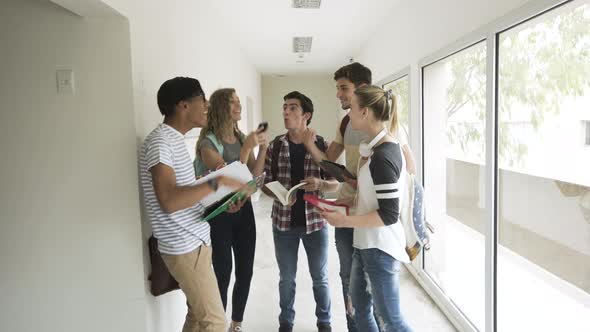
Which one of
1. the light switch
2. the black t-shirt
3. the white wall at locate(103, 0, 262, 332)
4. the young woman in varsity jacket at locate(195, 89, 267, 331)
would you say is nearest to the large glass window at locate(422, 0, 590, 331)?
the black t-shirt

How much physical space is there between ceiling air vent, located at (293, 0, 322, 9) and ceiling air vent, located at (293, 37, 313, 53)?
60.5 inches

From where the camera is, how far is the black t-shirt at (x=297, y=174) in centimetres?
225

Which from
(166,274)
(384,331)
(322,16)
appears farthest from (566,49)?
(322,16)

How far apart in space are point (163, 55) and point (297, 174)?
42.1 inches

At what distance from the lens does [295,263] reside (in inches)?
94.1

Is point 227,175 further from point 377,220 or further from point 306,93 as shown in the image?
point 306,93

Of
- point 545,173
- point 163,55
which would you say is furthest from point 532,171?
point 163,55

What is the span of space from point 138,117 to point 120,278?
774 mm

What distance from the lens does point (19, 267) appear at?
1.76 metres

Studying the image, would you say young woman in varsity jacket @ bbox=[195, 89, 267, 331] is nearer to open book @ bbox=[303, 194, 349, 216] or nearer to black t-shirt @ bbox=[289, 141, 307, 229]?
black t-shirt @ bbox=[289, 141, 307, 229]

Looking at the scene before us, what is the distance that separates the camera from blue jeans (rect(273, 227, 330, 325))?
231cm

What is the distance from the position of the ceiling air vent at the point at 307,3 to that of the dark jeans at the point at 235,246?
254cm

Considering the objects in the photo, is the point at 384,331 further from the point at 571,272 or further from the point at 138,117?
the point at 138,117

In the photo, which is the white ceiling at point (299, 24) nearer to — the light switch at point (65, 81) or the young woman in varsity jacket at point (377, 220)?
the light switch at point (65, 81)
